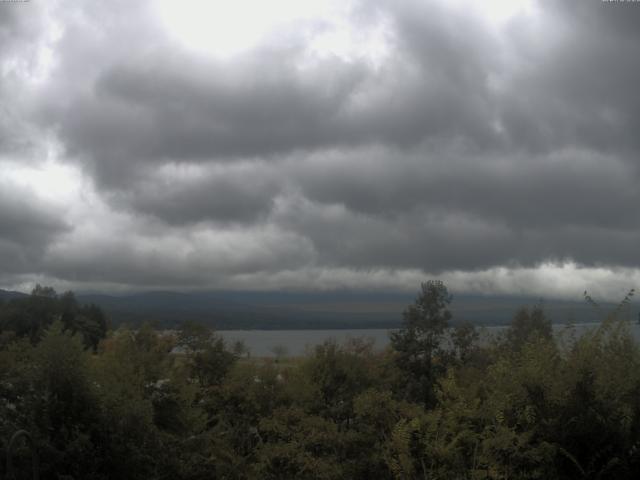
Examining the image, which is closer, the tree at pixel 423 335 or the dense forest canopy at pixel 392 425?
the dense forest canopy at pixel 392 425

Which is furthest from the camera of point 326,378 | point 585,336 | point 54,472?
point 326,378

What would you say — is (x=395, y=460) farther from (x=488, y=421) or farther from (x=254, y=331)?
(x=254, y=331)

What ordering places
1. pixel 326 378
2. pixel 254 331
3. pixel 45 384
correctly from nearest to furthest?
pixel 45 384 < pixel 326 378 < pixel 254 331

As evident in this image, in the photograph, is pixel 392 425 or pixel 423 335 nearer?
pixel 392 425

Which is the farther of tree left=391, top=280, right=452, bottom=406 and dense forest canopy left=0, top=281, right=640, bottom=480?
tree left=391, top=280, right=452, bottom=406

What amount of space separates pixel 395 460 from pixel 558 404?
2534 millimetres

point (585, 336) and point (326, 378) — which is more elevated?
point (585, 336)

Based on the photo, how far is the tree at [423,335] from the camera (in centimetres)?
2836

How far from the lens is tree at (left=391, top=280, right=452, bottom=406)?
28.4 meters

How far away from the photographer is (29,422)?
9641 millimetres

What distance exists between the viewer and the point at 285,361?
27.7 meters

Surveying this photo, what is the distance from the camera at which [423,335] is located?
28.8 meters

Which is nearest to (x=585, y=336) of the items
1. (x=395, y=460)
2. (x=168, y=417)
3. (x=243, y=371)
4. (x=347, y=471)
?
(x=395, y=460)

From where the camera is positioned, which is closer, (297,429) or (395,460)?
(395,460)
